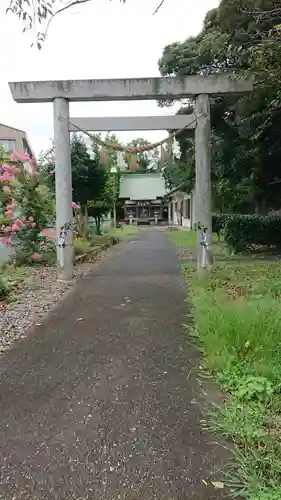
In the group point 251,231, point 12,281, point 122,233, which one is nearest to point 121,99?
point 12,281

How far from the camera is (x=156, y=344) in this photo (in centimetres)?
456

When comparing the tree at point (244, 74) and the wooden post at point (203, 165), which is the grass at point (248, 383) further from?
the tree at point (244, 74)

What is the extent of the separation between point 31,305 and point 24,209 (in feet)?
15.8

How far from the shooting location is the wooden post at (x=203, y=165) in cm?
879

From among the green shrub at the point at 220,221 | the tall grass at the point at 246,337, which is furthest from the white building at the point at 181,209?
the tall grass at the point at 246,337

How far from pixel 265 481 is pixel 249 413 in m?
0.71

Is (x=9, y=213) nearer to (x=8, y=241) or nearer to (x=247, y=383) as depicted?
(x=8, y=241)

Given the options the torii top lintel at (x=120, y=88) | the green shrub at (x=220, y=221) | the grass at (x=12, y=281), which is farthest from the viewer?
the green shrub at (x=220, y=221)

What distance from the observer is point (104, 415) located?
299cm

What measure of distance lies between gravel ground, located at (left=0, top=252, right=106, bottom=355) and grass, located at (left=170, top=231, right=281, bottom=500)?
7.22 ft

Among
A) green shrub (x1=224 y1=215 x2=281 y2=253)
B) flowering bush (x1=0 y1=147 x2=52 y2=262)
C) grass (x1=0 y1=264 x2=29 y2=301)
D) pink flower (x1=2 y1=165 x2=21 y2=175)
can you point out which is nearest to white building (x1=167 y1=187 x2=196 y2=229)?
green shrub (x1=224 y1=215 x2=281 y2=253)

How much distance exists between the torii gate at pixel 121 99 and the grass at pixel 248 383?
14.2 feet

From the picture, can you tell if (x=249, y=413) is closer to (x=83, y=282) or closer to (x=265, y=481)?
(x=265, y=481)

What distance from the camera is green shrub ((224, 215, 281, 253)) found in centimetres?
1205
